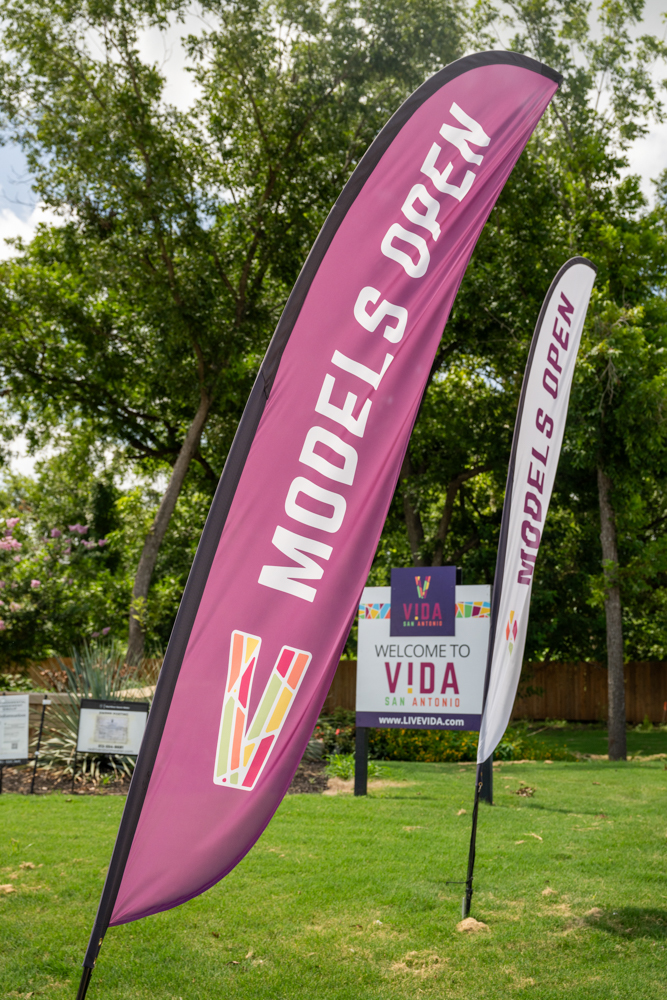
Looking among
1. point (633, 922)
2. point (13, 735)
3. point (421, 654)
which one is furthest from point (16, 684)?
point (633, 922)

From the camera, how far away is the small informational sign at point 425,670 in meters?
9.02

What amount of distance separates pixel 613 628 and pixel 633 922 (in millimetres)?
11953

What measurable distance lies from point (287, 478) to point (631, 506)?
15163mm

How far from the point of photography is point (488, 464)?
21.1 m

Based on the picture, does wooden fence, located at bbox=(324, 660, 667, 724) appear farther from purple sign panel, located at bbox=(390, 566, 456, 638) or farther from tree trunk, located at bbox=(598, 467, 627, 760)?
purple sign panel, located at bbox=(390, 566, 456, 638)

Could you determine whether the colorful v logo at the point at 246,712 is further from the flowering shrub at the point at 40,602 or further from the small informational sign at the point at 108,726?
the flowering shrub at the point at 40,602

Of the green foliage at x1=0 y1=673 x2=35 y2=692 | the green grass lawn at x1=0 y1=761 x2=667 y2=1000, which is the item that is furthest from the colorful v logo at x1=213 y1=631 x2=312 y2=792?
the green foliage at x1=0 y1=673 x2=35 y2=692

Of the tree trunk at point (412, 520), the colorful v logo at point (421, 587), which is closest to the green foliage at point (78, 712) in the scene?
the colorful v logo at point (421, 587)

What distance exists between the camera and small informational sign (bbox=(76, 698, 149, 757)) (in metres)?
9.70

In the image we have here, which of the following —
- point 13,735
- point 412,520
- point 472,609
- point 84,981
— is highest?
point 412,520

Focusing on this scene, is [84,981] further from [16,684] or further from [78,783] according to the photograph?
[16,684]

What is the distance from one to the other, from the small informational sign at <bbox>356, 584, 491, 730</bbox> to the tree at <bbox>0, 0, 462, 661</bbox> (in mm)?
8415

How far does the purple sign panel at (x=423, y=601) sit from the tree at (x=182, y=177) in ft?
28.4

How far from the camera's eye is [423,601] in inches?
379
